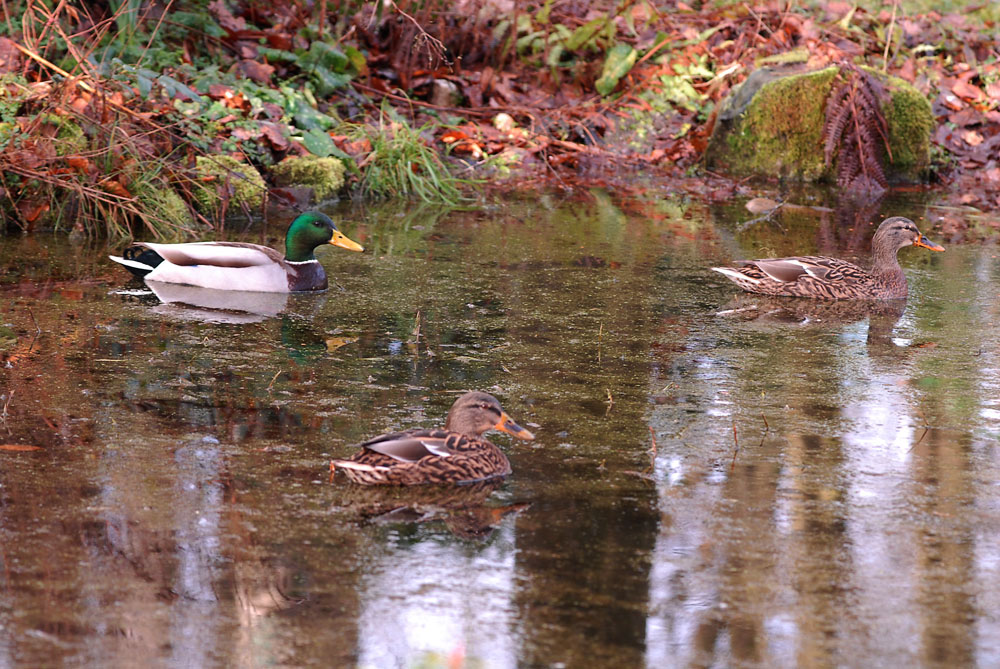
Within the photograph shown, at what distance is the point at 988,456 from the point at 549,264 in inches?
175

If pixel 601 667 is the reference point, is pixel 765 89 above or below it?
above

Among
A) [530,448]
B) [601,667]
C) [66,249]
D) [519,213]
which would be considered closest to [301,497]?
[530,448]

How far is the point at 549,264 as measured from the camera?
9406mm

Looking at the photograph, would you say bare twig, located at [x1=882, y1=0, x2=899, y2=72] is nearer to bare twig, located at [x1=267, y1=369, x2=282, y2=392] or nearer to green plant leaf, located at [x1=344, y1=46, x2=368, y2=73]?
green plant leaf, located at [x1=344, y1=46, x2=368, y2=73]

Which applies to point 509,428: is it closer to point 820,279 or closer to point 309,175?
point 820,279

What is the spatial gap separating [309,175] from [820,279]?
516 centimetres

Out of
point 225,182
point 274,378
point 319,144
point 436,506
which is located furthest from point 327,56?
point 436,506

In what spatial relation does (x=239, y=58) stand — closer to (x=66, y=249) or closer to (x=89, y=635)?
(x=66, y=249)

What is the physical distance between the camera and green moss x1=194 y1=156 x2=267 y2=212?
10.6 metres

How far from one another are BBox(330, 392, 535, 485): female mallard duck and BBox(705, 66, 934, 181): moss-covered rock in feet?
31.6

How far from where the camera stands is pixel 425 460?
16.3 feet

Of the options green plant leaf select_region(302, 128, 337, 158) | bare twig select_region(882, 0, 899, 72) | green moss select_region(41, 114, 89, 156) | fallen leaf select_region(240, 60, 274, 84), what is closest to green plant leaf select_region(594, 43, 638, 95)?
bare twig select_region(882, 0, 899, 72)

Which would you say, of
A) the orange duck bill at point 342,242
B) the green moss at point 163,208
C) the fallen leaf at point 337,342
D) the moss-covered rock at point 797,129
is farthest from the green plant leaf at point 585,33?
the fallen leaf at point 337,342

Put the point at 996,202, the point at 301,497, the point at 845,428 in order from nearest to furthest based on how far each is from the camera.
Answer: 1. the point at 301,497
2. the point at 845,428
3. the point at 996,202
